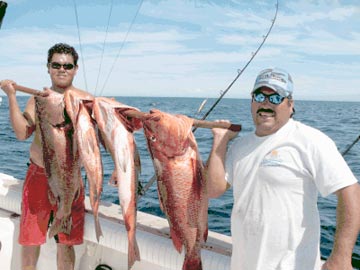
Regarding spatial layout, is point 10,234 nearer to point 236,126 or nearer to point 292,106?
point 236,126

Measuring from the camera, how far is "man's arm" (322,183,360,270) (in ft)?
7.84

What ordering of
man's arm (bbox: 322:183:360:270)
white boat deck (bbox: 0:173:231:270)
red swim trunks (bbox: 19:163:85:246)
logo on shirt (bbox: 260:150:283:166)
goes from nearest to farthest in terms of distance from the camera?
1. man's arm (bbox: 322:183:360:270)
2. logo on shirt (bbox: 260:150:283:166)
3. white boat deck (bbox: 0:173:231:270)
4. red swim trunks (bbox: 19:163:85:246)

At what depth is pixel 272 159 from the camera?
262cm

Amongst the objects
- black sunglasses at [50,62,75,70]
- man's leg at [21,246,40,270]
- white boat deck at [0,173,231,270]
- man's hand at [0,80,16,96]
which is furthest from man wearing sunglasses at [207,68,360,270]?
man's leg at [21,246,40,270]

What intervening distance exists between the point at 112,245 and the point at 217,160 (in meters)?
1.87

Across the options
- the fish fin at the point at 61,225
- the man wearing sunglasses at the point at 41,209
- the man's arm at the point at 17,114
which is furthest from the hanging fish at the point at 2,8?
the fish fin at the point at 61,225

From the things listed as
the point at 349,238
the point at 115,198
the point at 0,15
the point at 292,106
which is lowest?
the point at 115,198

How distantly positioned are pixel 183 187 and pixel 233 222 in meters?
0.46

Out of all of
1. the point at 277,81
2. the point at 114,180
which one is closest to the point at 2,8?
the point at 114,180

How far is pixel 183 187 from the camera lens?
2736mm

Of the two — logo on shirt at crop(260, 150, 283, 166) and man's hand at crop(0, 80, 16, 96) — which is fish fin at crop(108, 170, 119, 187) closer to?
logo on shirt at crop(260, 150, 283, 166)

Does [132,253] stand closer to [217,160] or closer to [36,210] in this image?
[217,160]

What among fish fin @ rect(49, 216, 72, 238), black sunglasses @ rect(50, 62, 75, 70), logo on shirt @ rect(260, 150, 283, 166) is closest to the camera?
logo on shirt @ rect(260, 150, 283, 166)

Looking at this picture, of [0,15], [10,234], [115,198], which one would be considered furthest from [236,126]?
[115,198]
